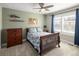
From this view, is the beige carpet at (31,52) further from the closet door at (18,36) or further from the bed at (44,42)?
the closet door at (18,36)

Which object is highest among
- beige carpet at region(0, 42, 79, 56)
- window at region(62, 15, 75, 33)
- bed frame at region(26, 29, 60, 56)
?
window at region(62, 15, 75, 33)

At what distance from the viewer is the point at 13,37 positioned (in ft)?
10.1

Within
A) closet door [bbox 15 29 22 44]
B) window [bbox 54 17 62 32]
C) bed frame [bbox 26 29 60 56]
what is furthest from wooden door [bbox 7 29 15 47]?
window [bbox 54 17 62 32]

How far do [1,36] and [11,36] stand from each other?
1.37 feet

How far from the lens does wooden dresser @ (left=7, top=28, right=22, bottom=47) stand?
295 cm

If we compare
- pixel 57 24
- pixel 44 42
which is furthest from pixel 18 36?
pixel 57 24

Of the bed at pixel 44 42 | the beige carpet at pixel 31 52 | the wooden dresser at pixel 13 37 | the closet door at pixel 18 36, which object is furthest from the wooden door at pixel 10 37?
the bed at pixel 44 42

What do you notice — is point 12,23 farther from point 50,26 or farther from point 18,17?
point 50,26

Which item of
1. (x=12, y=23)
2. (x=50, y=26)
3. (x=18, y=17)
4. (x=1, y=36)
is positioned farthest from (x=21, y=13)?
(x=50, y=26)

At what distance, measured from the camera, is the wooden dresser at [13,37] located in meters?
2.95

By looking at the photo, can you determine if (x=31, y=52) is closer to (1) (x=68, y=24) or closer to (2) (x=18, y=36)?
(2) (x=18, y=36)

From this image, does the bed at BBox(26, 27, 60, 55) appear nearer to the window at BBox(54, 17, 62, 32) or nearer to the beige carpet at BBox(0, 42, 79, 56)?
the beige carpet at BBox(0, 42, 79, 56)

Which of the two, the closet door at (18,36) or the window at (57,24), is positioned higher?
the window at (57,24)

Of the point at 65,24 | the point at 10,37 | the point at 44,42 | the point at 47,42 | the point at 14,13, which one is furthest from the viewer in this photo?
the point at 65,24
